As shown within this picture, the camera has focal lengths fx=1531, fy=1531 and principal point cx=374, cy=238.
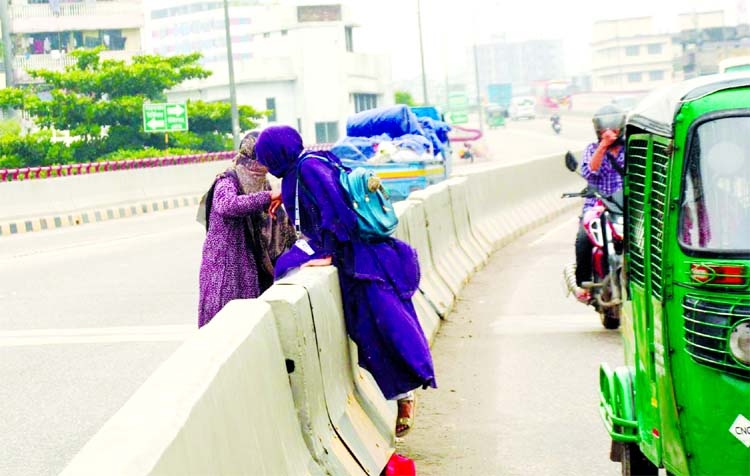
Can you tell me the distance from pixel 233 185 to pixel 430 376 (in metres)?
1.76

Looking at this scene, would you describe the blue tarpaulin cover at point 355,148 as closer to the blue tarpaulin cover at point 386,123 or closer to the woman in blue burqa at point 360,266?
the blue tarpaulin cover at point 386,123

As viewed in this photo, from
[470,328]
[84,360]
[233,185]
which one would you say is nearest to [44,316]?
[84,360]

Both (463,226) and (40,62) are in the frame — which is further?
(40,62)

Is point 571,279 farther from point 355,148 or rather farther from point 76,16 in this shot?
point 76,16

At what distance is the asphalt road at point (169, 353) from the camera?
328 inches

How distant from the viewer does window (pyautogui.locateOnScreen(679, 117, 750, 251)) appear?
5293 mm

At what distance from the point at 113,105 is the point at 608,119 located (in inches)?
1594

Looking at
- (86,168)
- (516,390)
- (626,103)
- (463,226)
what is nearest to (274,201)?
(516,390)

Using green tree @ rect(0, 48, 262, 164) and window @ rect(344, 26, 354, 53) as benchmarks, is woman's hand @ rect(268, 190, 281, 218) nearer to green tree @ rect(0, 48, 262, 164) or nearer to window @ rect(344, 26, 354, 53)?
green tree @ rect(0, 48, 262, 164)

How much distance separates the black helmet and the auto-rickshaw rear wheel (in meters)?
5.54

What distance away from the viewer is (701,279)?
529cm

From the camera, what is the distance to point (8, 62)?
4388 centimetres

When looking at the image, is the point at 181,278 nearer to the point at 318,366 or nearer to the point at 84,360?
the point at 84,360

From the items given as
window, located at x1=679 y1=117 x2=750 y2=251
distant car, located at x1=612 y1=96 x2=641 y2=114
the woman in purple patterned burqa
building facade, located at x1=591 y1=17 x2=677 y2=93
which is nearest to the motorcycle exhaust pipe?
distant car, located at x1=612 y1=96 x2=641 y2=114
